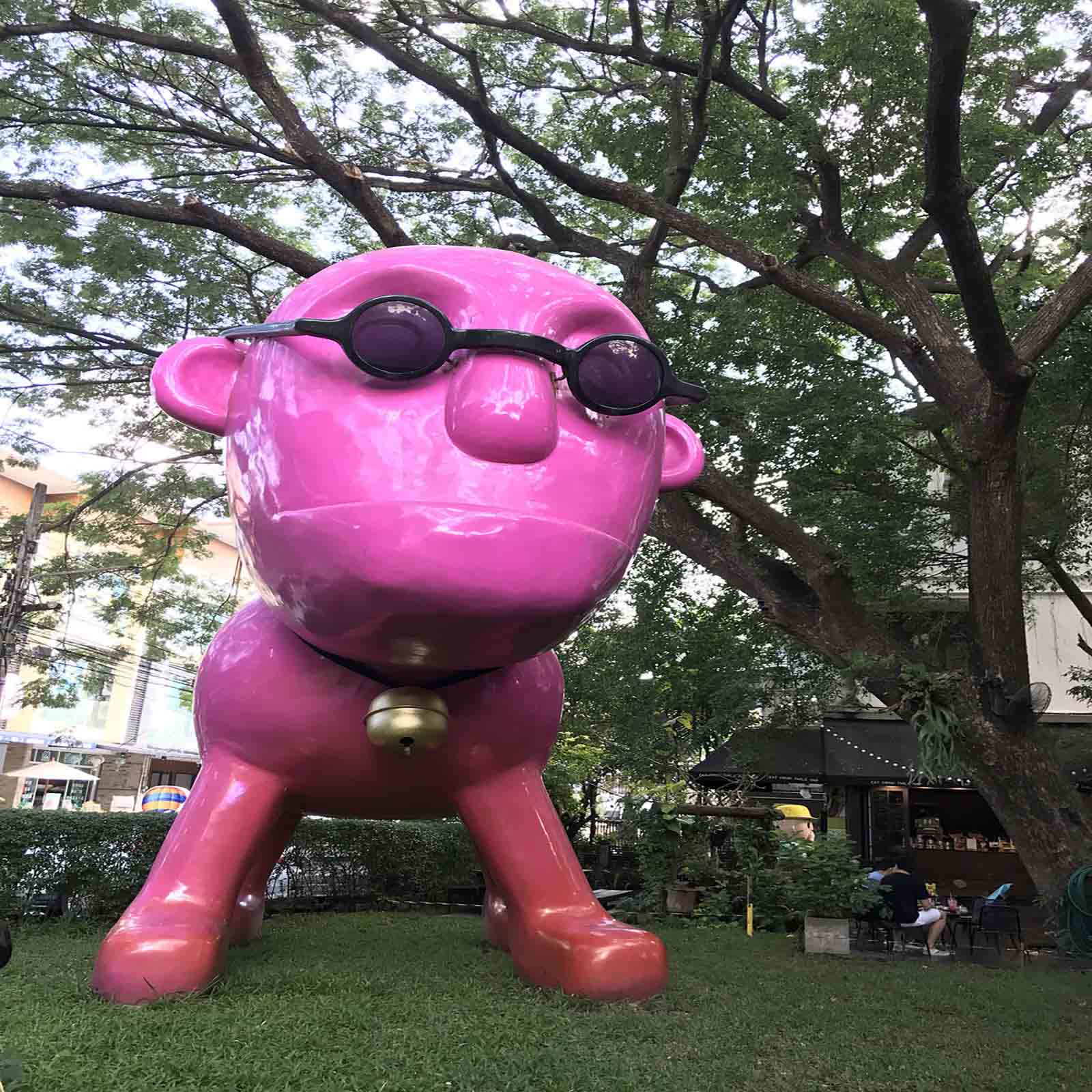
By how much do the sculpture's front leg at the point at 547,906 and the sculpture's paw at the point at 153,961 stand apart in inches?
46.2

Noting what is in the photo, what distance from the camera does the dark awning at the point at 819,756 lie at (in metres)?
11.8

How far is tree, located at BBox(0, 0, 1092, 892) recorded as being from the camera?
→ 6863 mm

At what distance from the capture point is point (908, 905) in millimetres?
8336

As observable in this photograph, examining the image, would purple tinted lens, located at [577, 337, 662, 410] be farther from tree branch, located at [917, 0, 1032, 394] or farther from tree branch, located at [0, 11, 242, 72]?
tree branch, located at [0, 11, 242, 72]

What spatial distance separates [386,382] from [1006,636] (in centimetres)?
573

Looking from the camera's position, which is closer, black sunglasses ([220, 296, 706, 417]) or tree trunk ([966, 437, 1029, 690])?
black sunglasses ([220, 296, 706, 417])

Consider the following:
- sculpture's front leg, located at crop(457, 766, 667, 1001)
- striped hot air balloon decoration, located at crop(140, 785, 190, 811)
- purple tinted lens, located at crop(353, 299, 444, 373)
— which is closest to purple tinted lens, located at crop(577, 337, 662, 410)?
purple tinted lens, located at crop(353, 299, 444, 373)

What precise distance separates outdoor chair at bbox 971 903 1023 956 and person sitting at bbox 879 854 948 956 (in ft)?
1.87

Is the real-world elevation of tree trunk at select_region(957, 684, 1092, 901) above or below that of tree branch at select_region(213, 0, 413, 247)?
below

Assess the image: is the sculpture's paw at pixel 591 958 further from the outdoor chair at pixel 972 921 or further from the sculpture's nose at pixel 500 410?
the outdoor chair at pixel 972 921

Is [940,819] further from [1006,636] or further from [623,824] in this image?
[1006,636]

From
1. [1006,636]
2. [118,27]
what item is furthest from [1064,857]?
[118,27]

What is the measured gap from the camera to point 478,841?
419cm

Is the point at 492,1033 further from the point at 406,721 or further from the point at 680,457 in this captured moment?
the point at 680,457
